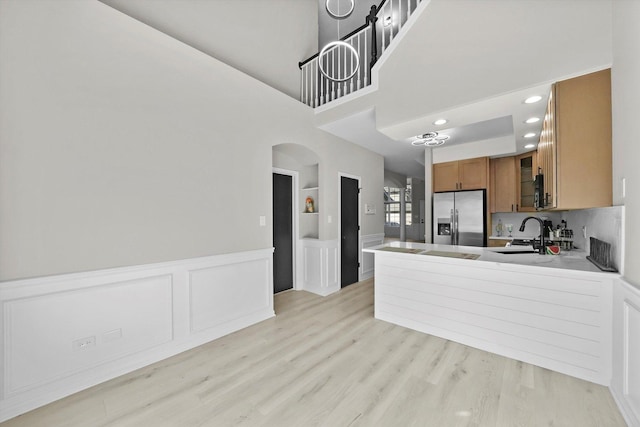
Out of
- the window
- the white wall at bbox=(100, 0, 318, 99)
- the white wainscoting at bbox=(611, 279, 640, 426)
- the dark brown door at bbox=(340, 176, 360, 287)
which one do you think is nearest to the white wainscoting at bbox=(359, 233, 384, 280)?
the dark brown door at bbox=(340, 176, 360, 287)

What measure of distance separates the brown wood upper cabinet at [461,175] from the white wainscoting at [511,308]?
2.50 meters

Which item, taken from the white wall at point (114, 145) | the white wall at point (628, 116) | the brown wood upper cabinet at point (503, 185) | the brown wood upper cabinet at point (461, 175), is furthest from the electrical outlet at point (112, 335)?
the brown wood upper cabinet at point (503, 185)

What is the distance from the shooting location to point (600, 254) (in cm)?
225

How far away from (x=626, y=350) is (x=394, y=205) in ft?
32.9

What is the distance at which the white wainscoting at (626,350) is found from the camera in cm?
153

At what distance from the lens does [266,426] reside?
5.39 ft

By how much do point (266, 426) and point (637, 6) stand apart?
3.33 meters

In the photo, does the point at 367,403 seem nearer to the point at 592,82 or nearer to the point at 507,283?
the point at 507,283

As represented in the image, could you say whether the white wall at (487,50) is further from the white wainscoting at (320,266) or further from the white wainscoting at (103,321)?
the white wainscoting at (103,321)

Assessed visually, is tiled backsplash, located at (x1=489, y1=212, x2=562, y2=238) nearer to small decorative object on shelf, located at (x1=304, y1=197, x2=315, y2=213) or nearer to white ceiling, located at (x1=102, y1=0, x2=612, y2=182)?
white ceiling, located at (x1=102, y1=0, x2=612, y2=182)

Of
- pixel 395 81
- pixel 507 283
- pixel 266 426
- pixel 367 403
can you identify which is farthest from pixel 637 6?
pixel 266 426

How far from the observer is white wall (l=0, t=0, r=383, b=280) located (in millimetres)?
1790

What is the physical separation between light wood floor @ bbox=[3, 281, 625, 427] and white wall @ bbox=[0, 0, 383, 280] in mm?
1014

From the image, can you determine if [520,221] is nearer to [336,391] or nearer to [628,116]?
[628,116]
